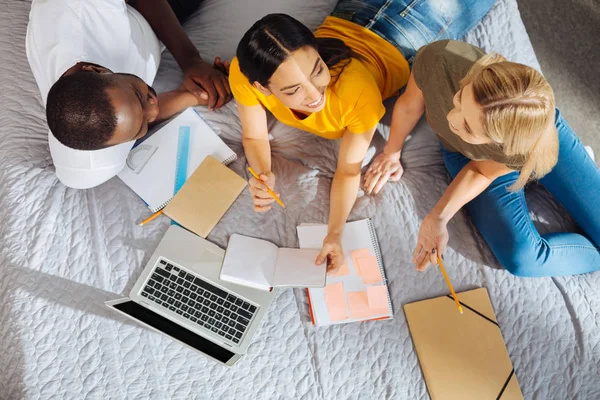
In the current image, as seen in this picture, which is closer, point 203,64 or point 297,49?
point 297,49

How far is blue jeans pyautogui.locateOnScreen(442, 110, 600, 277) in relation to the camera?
47.1 inches

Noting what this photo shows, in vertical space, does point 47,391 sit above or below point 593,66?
below

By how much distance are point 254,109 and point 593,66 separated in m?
1.24

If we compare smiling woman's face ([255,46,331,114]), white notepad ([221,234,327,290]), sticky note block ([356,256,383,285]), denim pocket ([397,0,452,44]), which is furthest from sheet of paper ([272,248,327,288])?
denim pocket ([397,0,452,44])

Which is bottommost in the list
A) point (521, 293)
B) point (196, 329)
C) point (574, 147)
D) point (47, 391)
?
point (47, 391)

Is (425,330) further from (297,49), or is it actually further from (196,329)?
(297,49)

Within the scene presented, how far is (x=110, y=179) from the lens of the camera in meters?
1.24

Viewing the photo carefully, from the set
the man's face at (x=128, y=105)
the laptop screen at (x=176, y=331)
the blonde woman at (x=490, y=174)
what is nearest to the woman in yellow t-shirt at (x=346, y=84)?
the blonde woman at (x=490, y=174)

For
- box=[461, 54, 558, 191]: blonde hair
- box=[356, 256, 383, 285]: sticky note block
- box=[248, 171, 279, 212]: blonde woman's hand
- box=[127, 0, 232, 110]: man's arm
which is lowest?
box=[356, 256, 383, 285]: sticky note block

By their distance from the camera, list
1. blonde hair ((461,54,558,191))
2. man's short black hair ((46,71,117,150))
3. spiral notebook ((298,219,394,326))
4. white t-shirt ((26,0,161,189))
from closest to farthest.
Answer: blonde hair ((461,54,558,191)) → man's short black hair ((46,71,117,150)) → white t-shirt ((26,0,161,189)) → spiral notebook ((298,219,394,326))

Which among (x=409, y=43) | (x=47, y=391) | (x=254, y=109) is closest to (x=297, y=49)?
(x=254, y=109)

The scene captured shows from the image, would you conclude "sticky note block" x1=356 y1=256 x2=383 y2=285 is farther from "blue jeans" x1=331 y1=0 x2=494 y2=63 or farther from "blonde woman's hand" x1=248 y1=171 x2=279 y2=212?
"blue jeans" x1=331 y1=0 x2=494 y2=63

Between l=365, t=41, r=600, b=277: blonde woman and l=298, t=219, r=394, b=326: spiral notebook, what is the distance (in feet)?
0.35

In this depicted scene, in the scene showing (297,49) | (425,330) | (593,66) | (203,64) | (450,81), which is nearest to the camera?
(297,49)
